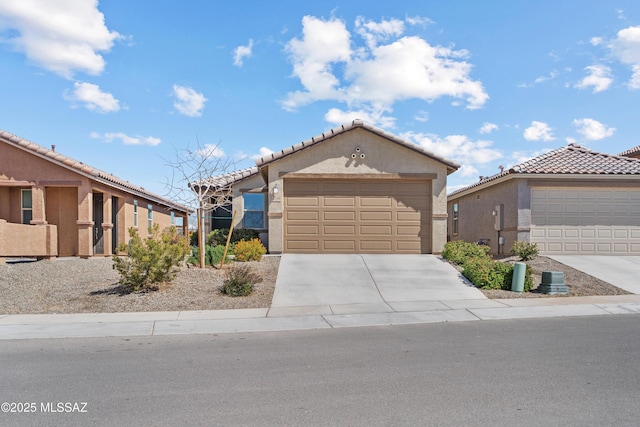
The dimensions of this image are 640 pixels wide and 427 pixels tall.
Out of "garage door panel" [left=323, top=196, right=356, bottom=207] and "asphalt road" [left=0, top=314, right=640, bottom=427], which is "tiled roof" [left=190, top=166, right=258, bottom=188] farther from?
"asphalt road" [left=0, top=314, right=640, bottom=427]

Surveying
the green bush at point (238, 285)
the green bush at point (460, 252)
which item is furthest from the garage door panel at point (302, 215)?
the green bush at point (238, 285)

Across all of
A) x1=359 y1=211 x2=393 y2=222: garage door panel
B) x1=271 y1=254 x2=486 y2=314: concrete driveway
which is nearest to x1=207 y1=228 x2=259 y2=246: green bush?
x1=271 y1=254 x2=486 y2=314: concrete driveway

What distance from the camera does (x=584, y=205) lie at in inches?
730

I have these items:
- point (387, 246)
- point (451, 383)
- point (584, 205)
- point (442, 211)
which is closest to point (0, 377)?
point (451, 383)

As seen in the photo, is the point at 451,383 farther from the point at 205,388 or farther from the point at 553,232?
the point at 553,232

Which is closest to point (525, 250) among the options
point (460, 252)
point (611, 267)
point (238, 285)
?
point (460, 252)

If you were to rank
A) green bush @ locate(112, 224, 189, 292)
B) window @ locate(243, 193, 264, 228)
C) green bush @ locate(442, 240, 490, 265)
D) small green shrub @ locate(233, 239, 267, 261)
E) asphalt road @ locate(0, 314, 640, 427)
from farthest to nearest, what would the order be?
window @ locate(243, 193, 264, 228)
small green shrub @ locate(233, 239, 267, 261)
green bush @ locate(442, 240, 490, 265)
green bush @ locate(112, 224, 189, 292)
asphalt road @ locate(0, 314, 640, 427)

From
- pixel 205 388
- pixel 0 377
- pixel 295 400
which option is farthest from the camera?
pixel 0 377

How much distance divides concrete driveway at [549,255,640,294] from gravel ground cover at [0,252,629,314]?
50cm

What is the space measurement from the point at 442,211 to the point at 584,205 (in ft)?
18.9

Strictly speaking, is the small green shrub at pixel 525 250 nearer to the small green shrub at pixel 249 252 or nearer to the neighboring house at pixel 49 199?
the small green shrub at pixel 249 252

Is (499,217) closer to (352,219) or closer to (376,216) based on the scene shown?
(376,216)

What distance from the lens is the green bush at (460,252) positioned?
16.1 meters

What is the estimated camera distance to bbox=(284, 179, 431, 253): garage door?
17.9 m
